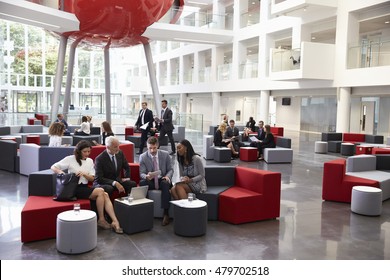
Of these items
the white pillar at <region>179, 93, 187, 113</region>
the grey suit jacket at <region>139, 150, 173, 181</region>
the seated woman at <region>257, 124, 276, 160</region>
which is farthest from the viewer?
the white pillar at <region>179, 93, 187, 113</region>

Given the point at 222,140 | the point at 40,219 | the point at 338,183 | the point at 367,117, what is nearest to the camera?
the point at 40,219

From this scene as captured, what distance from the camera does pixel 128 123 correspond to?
29.0 meters

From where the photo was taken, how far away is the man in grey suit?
6227 millimetres

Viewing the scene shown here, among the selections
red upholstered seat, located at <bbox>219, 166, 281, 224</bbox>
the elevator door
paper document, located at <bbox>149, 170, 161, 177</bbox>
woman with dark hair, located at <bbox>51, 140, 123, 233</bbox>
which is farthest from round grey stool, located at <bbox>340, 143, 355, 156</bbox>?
woman with dark hair, located at <bbox>51, 140, 123, 233</bbox>

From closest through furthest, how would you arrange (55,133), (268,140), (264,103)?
(55,133) → (268,140) → (264,103)

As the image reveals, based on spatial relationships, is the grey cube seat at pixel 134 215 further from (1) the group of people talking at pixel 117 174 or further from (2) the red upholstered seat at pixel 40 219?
(2) the red upholstered seat at pixel 40 219

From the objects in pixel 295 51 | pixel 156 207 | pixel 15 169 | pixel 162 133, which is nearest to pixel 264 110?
pixel 295 51

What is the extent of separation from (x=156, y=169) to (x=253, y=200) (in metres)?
1.64

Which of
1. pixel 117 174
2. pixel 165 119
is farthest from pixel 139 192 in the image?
pixel 165 119

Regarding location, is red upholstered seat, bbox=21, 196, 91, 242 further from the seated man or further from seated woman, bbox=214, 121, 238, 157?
the seated man

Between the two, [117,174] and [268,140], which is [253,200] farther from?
[268,140]

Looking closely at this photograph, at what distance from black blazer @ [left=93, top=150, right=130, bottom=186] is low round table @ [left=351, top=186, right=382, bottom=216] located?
406cm

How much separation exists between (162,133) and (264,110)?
1376 centimetres

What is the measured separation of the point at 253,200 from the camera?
6.27m
